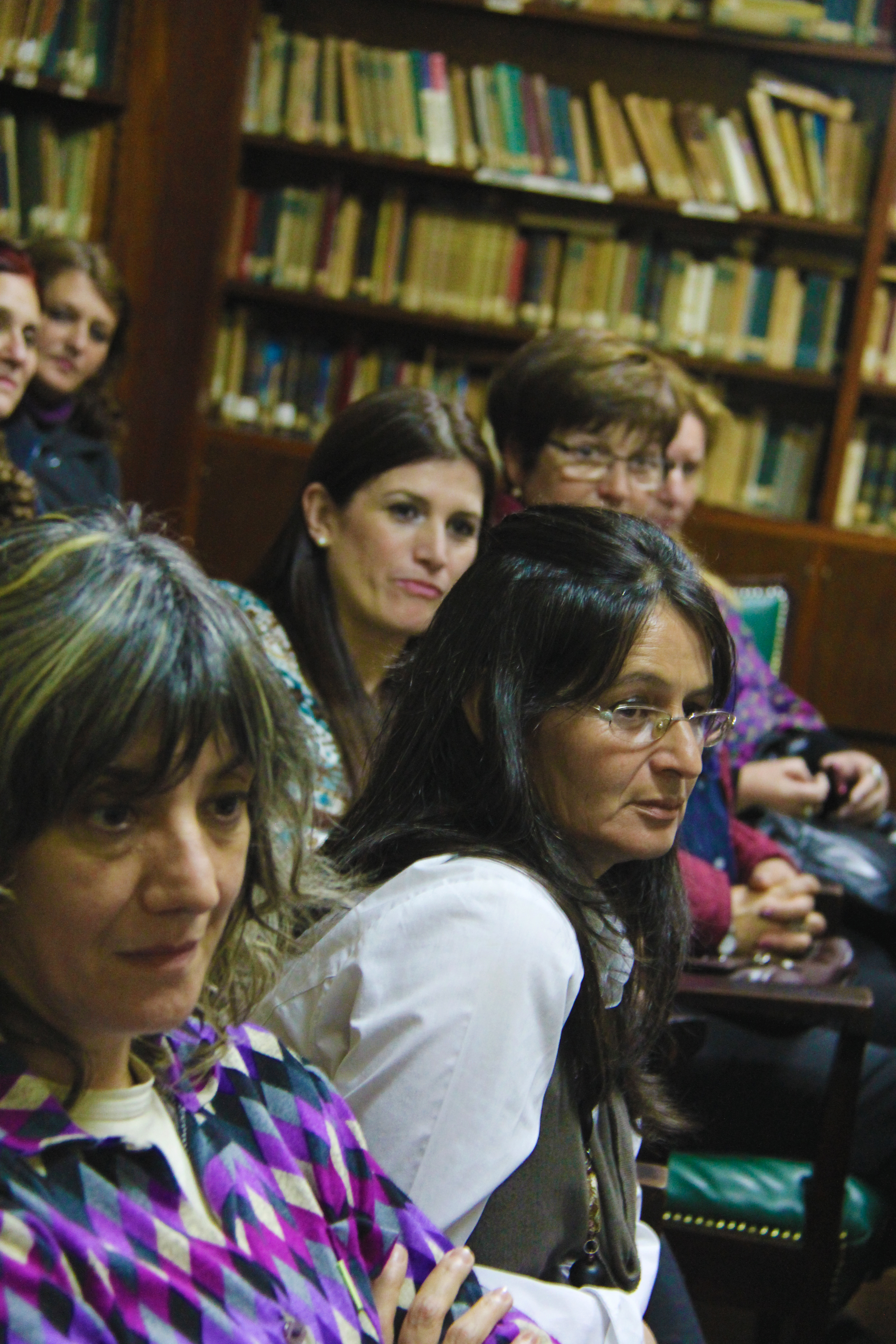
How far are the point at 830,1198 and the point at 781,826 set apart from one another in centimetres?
87

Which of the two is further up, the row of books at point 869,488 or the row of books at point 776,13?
the row of books at point 776,13

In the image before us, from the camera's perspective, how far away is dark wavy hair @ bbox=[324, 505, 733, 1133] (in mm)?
1146

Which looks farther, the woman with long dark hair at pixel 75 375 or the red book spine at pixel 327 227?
the red book spine at pixel 327 227

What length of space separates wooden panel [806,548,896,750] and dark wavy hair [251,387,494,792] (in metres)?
2.00

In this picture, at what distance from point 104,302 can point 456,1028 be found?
254 cm

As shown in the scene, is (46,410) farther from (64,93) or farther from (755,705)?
(755,705)

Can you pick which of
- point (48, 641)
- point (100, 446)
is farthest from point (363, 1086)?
point (100, 446)

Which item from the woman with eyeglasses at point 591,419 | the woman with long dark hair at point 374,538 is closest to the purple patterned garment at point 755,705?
the woman with eyeglasses at point 591,419

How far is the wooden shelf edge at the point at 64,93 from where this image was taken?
11.2 feet

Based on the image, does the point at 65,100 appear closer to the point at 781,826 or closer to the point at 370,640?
the point at 370,640

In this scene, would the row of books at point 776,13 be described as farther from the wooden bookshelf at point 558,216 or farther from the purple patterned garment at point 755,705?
the purple patterned garment at point 755,705

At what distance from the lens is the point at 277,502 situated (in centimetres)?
388

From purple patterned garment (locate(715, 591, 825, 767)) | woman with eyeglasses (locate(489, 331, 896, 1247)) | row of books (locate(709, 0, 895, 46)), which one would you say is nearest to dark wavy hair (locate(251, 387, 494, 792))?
woman with eyeglasses (locate(489, 331, 896, 1247))

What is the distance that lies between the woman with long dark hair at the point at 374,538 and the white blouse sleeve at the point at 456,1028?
0.87 meters
